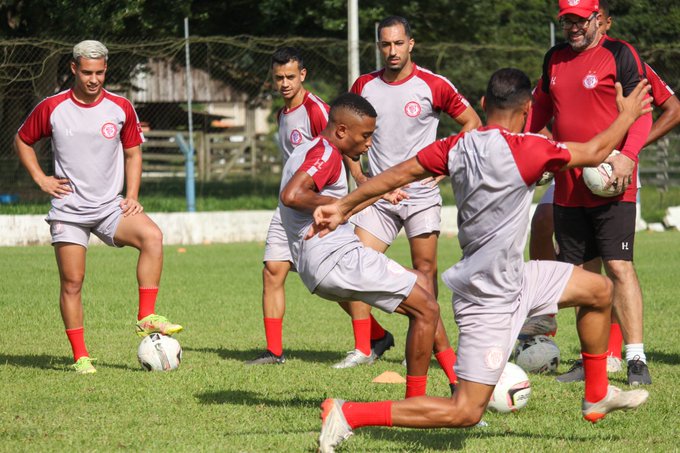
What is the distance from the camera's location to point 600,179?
7.27 m

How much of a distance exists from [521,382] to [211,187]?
46.6 feet

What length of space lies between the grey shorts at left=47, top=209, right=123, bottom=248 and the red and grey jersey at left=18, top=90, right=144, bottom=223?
0.06 metres

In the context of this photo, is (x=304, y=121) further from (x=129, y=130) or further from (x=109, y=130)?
(x=109, y=130)

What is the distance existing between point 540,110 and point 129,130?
3.08 m

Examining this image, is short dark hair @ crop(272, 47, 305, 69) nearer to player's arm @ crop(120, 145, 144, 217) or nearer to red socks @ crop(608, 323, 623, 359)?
player's arm @ crop(120, 145, 144, 217)

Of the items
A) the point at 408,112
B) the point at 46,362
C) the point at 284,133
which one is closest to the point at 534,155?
the point at 408,112

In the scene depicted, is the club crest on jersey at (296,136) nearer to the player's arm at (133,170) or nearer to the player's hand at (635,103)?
the player's arm at (133,170)

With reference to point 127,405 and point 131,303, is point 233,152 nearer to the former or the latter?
point 131,303

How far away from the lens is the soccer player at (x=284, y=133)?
844cm

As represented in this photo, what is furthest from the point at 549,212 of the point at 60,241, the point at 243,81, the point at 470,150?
the point at 243,81

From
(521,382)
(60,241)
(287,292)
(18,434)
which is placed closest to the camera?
(18,434)

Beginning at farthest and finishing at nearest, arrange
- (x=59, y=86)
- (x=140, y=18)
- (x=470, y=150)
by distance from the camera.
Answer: (x=140, y=18) → (x=59, y=86) → (x=470, y=150)

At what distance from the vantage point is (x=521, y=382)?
6.25 metres

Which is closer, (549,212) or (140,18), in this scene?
(549,212)
